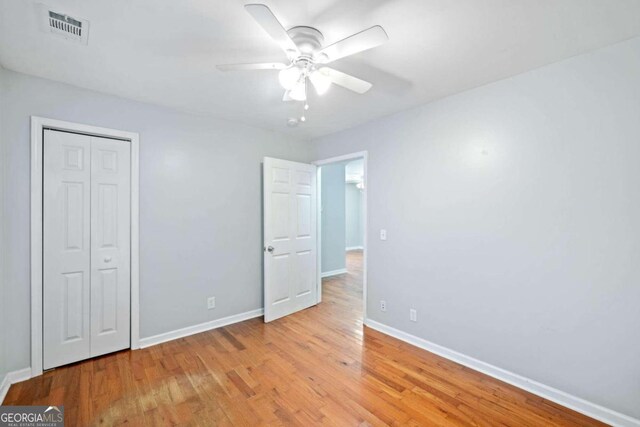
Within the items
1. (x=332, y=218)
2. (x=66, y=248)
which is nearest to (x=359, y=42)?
(x=66, y=248)

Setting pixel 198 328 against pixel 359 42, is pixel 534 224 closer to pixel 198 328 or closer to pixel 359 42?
pixel 359 42

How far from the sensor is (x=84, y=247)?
250 centimetres

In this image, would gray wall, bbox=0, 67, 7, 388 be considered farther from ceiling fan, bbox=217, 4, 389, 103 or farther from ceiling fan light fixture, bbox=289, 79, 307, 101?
ceiling fan light fixture, bbox=289, 79, 307, 101

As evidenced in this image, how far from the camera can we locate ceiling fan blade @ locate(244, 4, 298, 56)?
1.17 meters

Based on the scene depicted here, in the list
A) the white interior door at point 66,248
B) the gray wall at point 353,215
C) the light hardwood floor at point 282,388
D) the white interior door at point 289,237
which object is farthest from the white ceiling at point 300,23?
the gray wall at point 353,215

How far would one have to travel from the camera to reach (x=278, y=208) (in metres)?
3.57

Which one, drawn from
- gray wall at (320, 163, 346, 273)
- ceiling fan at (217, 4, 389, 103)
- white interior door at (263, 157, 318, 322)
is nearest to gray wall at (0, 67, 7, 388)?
ceiling fan at (217, 4, 389, 103)

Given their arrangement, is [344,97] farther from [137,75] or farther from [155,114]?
[155,114]

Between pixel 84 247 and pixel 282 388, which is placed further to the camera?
pixel 84 247

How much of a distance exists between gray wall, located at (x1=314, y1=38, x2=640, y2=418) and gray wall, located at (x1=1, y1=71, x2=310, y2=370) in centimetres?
191

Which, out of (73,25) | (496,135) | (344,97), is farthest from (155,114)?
(496,135)

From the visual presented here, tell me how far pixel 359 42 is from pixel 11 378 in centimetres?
351

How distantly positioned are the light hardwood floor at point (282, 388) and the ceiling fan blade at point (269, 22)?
234cm

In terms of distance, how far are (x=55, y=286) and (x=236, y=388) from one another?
1823 millimetres
